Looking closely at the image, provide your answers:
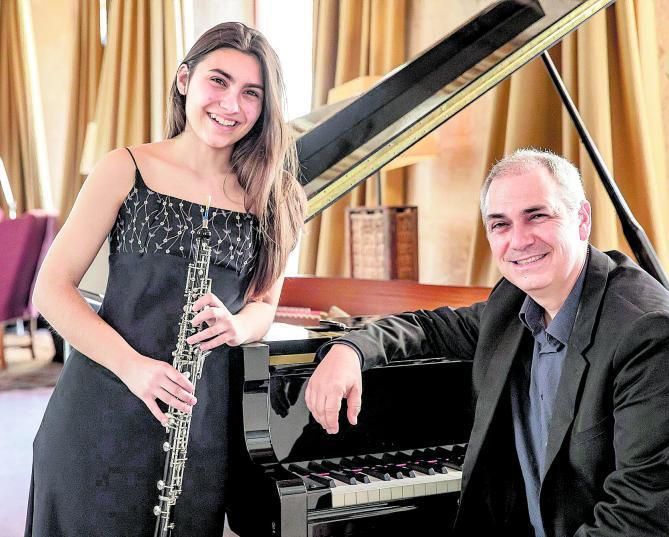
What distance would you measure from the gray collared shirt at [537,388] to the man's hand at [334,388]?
13.8 inches

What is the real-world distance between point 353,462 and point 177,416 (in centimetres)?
43

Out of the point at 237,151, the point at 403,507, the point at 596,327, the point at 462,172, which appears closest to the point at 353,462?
the point at 403,507

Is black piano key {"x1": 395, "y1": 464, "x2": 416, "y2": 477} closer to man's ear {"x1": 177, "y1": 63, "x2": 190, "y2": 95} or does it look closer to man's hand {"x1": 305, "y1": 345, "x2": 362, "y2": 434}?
man's hand {"x1": 305, "y1": 345, "x2": 362, "y2": 434}

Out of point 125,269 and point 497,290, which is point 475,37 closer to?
point 497,290

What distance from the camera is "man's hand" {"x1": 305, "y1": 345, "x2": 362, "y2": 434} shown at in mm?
1696

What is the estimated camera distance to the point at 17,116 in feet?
27.2

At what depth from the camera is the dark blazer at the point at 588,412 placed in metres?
1.44

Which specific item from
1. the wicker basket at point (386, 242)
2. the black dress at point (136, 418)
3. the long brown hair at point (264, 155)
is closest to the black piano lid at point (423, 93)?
the long brown hair at point (264, 155)

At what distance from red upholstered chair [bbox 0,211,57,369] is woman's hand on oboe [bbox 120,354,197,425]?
4657 millimetres

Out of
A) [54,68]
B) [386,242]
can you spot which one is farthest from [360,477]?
[54,68]

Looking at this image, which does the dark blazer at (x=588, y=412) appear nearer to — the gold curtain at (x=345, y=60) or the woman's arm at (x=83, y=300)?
the woman's arm at (x=83, y=300)

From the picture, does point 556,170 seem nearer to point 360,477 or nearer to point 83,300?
point 360,477

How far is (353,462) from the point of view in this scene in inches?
74.0

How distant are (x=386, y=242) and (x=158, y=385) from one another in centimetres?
245
